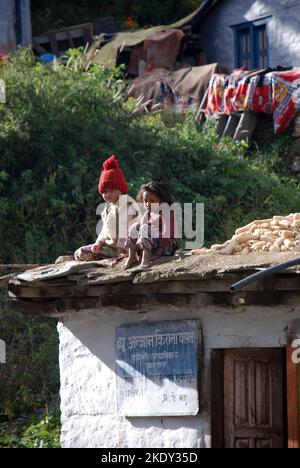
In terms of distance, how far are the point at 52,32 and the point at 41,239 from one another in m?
9.23

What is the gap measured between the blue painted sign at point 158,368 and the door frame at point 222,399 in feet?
0.55

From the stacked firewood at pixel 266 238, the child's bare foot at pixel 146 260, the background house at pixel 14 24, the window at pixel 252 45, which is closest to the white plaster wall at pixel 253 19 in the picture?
the window at pixel 252 45

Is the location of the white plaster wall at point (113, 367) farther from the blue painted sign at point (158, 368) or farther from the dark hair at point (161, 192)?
the dark hair at point (161, 192)

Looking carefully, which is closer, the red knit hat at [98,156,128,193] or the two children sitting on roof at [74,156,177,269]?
the two children sitting on roof at [74,156,177,269]

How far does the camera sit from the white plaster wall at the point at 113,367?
10211mm

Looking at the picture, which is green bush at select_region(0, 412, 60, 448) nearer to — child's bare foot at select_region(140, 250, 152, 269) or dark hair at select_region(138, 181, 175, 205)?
child's bare foot at select_region(140, 250, 152, 269)

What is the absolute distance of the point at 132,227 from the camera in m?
10.9

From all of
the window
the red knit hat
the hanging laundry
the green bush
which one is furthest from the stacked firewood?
the window

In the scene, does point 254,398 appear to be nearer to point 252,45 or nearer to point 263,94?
point 263,94

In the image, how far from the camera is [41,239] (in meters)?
17.8

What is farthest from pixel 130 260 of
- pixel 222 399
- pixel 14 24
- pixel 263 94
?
pixel 14 24

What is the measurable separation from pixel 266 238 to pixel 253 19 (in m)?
13.9

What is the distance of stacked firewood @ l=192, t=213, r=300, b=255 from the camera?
406 inches

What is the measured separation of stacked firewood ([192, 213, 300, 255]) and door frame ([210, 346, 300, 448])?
0.89 metres
